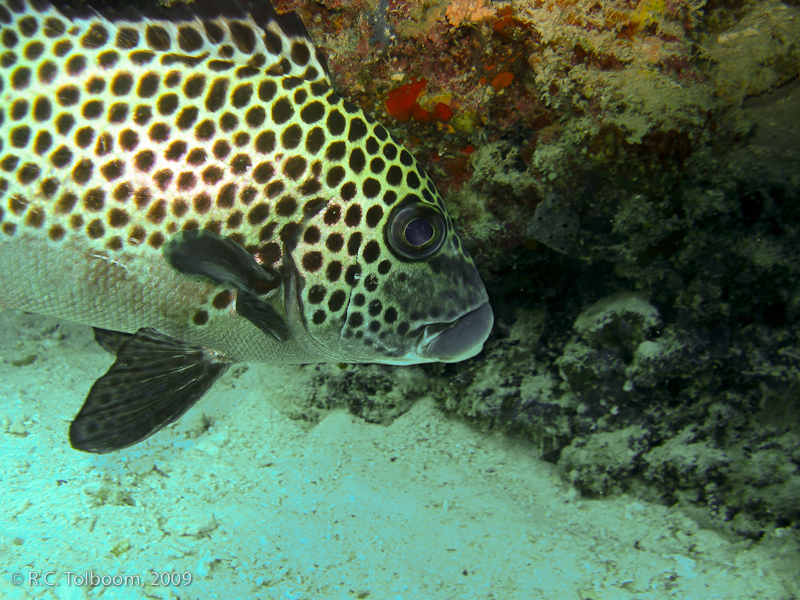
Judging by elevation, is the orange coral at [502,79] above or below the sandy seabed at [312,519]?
above

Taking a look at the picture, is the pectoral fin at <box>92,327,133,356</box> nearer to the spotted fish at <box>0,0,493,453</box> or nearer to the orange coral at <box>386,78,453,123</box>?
the spotted fish at <box>0,0,493,453</box>

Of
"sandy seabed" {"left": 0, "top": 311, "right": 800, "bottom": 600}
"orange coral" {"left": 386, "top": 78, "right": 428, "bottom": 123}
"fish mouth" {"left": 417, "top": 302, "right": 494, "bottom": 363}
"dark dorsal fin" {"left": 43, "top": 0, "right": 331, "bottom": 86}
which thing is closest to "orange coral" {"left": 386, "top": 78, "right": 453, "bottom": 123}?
"orange coral" {"left": 386, "top": 78, "right": 428, "bottom": 123}

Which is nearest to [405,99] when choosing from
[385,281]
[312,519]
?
[385,281]

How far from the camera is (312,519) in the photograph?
278 centimetres

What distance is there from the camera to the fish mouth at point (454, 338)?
2.02 meters

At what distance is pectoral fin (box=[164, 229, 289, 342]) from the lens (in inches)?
70.7

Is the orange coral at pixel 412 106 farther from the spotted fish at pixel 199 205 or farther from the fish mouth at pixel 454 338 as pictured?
the fish mouth at pixel 454 338

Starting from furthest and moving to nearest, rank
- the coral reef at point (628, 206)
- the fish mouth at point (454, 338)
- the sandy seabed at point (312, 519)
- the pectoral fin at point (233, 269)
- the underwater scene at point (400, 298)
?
1. the coral reef at point (628, 206)
2. the sandy seabed at point (312, 519)
3. the fish mouth at point (454, 338)
4. the underwater scene at point (400, 298)
5. the pectoral fin at point (233, 269)

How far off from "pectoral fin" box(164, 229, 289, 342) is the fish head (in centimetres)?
8

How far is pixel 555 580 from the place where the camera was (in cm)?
250

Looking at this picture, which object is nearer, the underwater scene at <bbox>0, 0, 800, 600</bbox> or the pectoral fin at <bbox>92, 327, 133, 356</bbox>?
the underwater scene at <bbox>0, 0, 800, 600</bbox>

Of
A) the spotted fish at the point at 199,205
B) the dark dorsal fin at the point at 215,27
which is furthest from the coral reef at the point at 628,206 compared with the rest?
the spotted fish at the point at 199,205

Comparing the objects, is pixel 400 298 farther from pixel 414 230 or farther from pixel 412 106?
pixel 412 106

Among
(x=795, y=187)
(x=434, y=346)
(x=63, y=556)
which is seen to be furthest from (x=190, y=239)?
(x=795, y=187)
